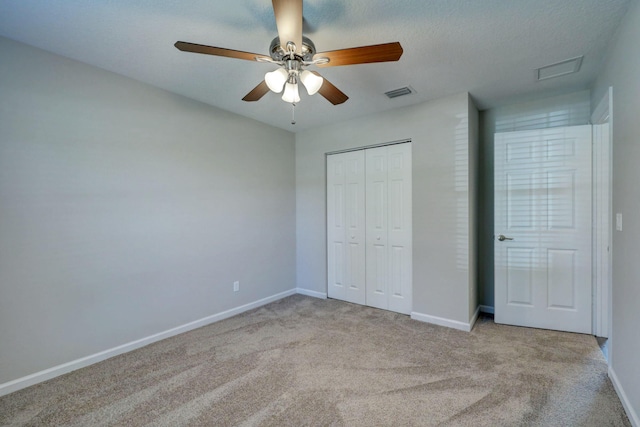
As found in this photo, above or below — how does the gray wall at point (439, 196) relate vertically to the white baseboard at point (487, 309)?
above

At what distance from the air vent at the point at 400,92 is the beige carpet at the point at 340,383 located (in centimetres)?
234

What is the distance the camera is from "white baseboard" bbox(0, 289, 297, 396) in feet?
6.55

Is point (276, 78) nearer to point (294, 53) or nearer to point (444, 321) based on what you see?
point (294, 53)

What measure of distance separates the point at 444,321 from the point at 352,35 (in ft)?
8.97

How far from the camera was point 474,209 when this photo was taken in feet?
10.2

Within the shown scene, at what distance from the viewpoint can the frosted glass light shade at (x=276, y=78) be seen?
176cm

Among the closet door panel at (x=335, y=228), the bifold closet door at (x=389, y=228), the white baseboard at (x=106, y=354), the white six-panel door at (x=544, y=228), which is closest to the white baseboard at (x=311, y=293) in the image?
the closet door panel at (x=335, y=228)

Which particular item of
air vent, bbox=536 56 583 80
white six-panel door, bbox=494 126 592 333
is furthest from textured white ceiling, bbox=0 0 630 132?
white six-panel door, bbox=494 126 592 333

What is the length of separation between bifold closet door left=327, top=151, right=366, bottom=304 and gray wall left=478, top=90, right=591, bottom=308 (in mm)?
1371

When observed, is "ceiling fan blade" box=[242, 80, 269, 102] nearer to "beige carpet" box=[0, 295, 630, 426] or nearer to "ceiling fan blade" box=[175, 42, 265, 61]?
"ceiling fan blade" box=[175, 42, 265, 61]

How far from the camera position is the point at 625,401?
1721 mm

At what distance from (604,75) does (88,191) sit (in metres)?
4.13

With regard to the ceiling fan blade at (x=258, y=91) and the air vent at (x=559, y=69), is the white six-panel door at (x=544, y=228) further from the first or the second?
the ceiling fan blade at (x=258, y=91)

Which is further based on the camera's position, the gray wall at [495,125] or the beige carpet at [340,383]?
the gray wall at [495,125]
